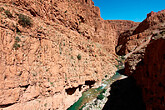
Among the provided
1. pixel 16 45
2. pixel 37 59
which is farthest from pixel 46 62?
pixel 16 45

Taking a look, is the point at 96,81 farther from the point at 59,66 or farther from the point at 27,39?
the point at 27,39

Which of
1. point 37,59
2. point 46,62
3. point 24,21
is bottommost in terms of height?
point 46,62

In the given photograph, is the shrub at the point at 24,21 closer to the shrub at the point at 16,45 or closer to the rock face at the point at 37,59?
the rock face at the point at 37,59

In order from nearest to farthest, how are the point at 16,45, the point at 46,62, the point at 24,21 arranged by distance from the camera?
the point at 16,45
the point at 24,21
the point at 46,62

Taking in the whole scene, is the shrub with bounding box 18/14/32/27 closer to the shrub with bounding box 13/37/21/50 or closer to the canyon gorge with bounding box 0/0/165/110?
the canyon gorge with bounding box 0/0/165/110

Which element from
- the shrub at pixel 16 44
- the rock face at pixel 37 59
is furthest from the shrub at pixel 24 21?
the shrub at pixel 16 44

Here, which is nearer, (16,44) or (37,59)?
(16,44)

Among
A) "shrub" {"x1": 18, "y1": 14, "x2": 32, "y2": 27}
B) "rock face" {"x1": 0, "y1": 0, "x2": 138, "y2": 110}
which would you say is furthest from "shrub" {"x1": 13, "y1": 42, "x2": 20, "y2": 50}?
"shrub" {"x1": 18, "y1": 14, "x2": 32, "y2": 27}

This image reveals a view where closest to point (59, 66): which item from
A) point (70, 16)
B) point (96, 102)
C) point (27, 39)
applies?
point (27, 39)

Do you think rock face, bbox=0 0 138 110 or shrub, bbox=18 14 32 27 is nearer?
rock face, bbox=0 0 138 110

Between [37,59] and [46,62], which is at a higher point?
[37,59]

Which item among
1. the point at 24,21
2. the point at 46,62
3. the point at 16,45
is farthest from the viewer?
the point at 46,62

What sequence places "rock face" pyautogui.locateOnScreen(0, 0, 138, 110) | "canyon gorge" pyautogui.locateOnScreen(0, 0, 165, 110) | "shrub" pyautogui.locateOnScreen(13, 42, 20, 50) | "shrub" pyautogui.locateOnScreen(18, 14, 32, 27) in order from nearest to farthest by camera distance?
"canyon gorge" pyautogui.locateOnScreen(0, 0, 165, 110) → "rock face" pyautogui.locateOnScreen(0, 0, 138, 110) → "shrub" pyautogui.locateOnScreen(13, 42, 20, 50) → "shrub" pyautogui.locateOnScreen(18, 14, 32, 27)

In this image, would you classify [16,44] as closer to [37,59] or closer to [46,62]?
[37,59]
